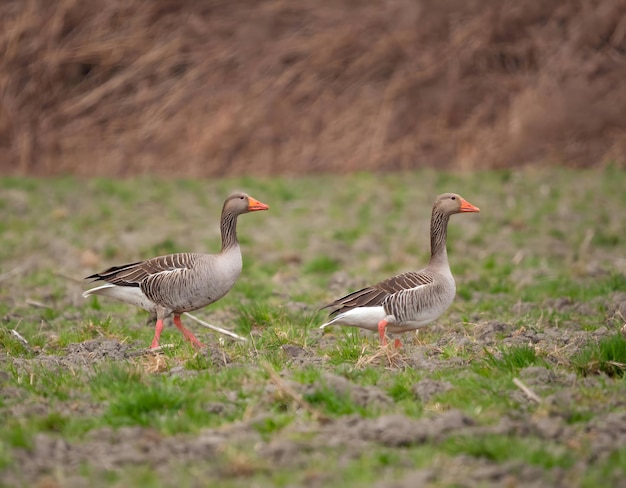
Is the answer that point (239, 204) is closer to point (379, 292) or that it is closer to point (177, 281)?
point (177, 281)

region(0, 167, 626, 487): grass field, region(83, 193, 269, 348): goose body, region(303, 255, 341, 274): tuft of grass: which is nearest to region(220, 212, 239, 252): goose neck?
region(83, 193, 269, 348): goose body

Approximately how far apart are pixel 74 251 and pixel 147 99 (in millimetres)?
10595

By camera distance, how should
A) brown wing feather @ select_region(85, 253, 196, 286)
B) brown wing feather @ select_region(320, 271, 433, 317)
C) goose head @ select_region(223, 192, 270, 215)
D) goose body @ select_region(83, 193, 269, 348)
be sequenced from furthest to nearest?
1. goose head @ select_region(223, 192, 270, 215)
2. brown wing feather @ select_region(85, 253, 196, 286)
3. goose body @ select_region(83, 193, 269, 348)
4. brown wing feather @ select_region(320, 271, 433, 317)

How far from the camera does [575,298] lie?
428 inches

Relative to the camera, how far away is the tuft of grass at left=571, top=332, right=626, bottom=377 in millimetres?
7215

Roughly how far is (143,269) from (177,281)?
1.79 feet

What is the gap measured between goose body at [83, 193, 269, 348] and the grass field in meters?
0.38

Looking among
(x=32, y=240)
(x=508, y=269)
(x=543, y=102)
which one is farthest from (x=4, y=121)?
(x=508, y=269)

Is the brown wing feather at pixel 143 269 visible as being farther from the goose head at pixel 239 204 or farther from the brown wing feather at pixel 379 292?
the brown wing feather at pixel 379 292

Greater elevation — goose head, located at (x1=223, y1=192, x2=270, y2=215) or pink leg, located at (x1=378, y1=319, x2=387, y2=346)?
goose head, located at (x1=223, y1=192, x2=270, y2=215)

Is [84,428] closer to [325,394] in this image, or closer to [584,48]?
[325,394]

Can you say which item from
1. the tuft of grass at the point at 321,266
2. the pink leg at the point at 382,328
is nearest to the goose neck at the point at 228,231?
the pink leg at the point at 382,328

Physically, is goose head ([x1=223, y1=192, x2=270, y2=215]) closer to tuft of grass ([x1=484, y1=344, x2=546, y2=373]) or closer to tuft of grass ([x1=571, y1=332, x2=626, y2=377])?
tuft of grass ([x1=484, y1=344, x2=546, y2=373])

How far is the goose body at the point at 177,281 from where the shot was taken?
29.1ft
